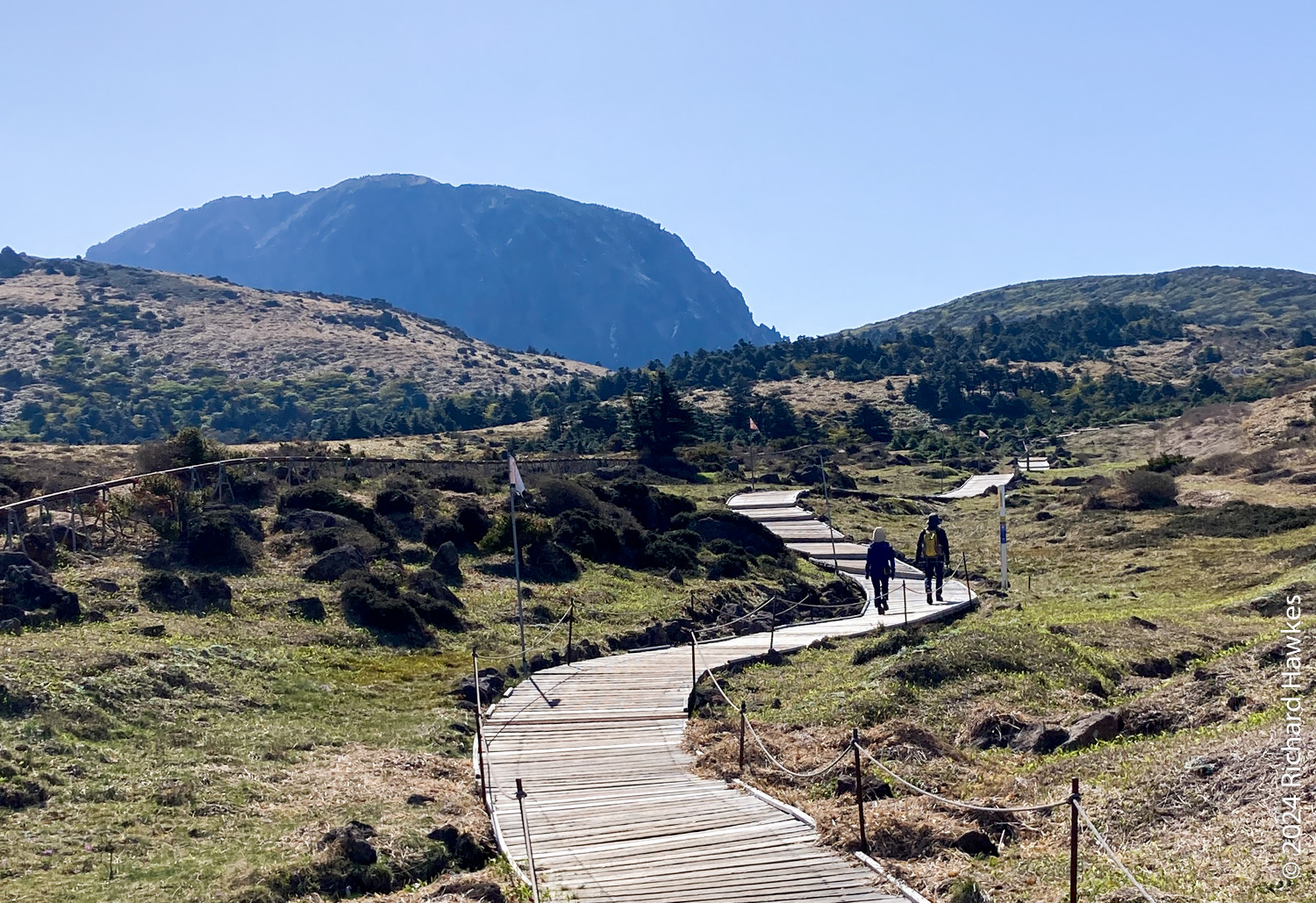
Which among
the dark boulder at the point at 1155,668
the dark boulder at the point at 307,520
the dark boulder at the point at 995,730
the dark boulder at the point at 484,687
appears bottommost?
the dark boulder at the point at 484,687

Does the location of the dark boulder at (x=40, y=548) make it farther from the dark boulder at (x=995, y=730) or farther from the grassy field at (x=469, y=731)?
the dark boulder at (x=995, y=730)

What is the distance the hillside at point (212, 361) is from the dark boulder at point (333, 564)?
217 ft

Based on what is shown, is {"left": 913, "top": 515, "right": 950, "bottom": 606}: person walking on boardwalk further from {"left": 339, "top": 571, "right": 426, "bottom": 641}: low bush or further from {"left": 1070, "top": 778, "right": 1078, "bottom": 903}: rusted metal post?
{"left": 1070, "top": 778, "right": 1078, "bottom": 903}: rusted metal post

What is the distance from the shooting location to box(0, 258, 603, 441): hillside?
364 feet

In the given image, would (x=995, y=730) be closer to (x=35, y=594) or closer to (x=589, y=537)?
(x=35, y=594)

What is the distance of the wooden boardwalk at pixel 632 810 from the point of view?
31.9 ft

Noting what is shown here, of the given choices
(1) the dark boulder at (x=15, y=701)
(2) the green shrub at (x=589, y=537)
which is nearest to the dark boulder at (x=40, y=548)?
(1) the dark boulder at (x=15, y=701)

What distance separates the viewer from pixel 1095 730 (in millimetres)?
12828

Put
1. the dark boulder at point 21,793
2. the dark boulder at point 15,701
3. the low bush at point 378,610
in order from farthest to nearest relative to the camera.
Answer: the low bush at point 378,610, the dark boulder at point 15,701, the dark boulder at point 21,793

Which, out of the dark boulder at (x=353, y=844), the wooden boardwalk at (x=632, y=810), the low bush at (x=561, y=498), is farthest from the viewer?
the low bush at (x=561, y=498)

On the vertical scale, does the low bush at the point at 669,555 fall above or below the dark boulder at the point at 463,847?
above

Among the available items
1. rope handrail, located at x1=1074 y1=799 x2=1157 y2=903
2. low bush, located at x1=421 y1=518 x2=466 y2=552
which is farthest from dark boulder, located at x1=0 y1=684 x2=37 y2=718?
low bush, located at x1=421 y1=518 x2=466 y2=552

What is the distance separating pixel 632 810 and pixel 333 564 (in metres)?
16.8

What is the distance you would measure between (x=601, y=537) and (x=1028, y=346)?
128 metres
